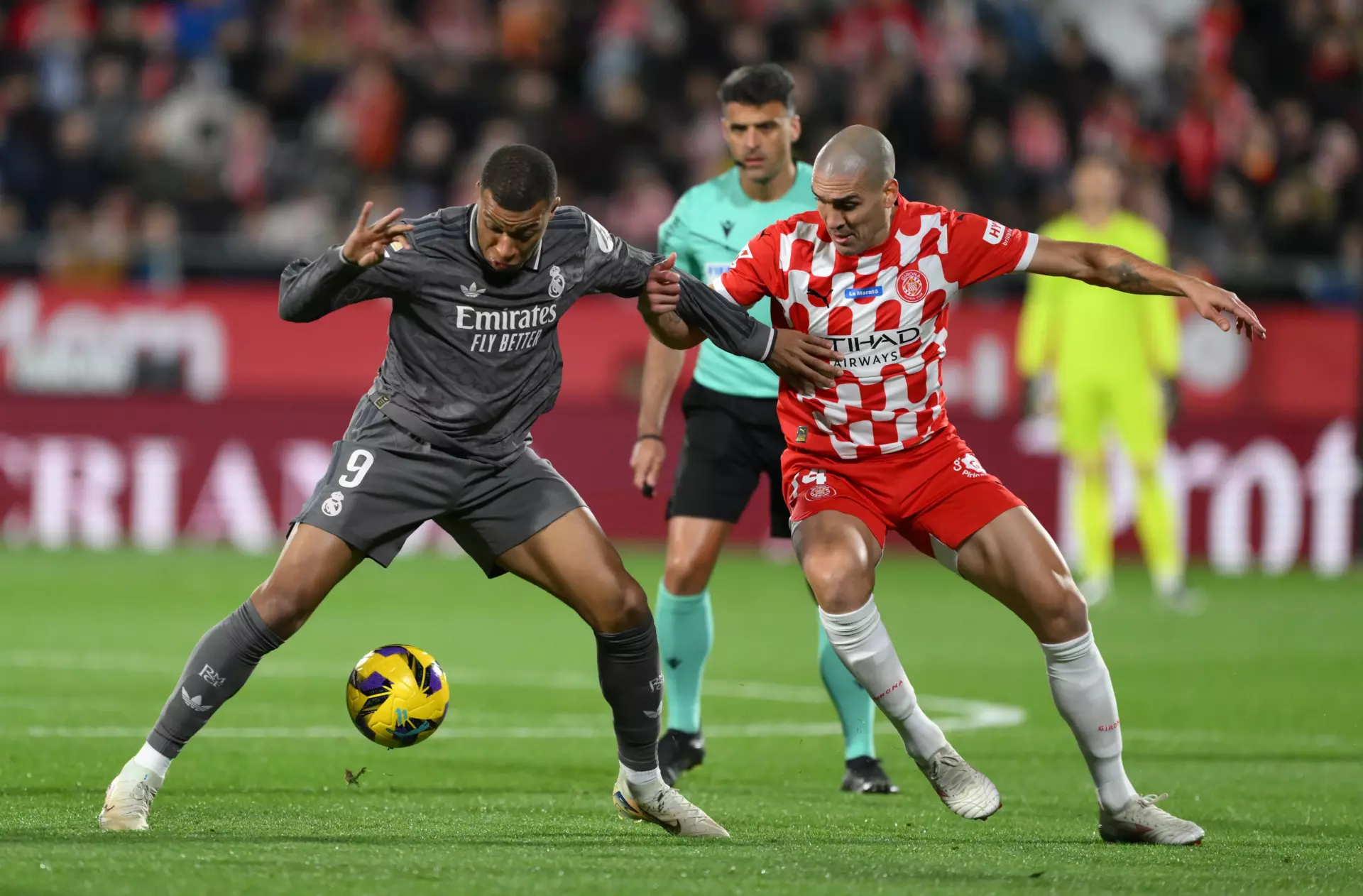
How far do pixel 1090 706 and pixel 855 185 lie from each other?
5.76ft

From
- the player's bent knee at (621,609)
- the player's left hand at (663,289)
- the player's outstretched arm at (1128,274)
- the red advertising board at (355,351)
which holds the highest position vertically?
the player's outstretched arm at (1128,274)

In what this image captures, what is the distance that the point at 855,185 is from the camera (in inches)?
253

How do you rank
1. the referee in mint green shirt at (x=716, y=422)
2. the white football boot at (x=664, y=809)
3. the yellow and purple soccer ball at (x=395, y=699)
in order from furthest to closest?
the referee in mint green shirt at (x=716, y=422), the yellow and purple soccer ball at (x=395, y=699), the white football boot at (x=664, y=809)

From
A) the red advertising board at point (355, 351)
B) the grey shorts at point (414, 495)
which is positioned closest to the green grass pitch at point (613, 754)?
the grey shorts at point (414, 495)

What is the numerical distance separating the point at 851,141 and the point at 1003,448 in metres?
11.2

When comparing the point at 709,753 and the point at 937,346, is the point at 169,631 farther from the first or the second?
the point at 937,346

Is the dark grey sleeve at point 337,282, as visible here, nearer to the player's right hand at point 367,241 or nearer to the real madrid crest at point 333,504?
the player's right hand at point 367,241

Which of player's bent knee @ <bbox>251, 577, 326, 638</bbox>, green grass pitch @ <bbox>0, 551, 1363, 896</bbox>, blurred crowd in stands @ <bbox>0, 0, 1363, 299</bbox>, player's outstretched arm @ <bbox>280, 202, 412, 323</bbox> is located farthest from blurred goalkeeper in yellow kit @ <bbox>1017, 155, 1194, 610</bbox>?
player's bent knee @ <bbox>251, 577, 326, 638</bbox>

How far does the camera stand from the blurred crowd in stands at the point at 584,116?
1817 centimetres

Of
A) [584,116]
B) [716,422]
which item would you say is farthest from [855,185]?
[584,116]

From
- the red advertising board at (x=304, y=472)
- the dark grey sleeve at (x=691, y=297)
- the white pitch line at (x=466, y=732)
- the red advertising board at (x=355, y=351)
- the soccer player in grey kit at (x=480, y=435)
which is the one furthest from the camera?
the red advertising board at (x=355, y=351)

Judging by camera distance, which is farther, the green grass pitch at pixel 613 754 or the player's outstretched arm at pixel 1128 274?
the player's outstretched arm at pixel 1128 274

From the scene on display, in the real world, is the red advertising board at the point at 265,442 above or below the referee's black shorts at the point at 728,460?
below

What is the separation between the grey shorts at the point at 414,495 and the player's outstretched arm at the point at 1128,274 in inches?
66.6
